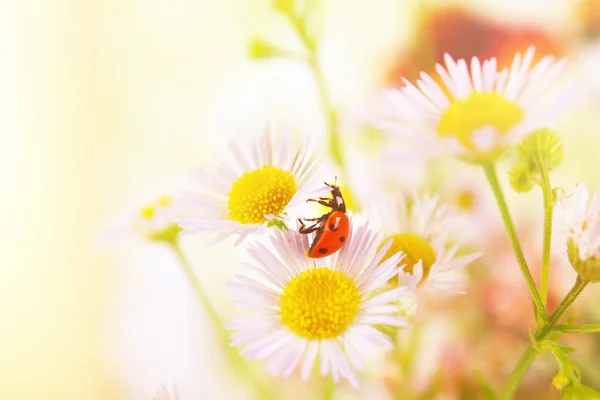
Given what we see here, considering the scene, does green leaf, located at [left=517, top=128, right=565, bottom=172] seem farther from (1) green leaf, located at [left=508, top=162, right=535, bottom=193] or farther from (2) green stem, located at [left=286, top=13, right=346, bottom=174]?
(2) green stem, located at [left=286, top=13, right=346, bottom=174]

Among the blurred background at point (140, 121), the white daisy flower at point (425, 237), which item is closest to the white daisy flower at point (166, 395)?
the white daisy flower at point (425, 237)

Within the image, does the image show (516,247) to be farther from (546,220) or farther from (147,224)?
(147,224)

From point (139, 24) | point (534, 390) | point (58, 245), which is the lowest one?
point (534, 390)

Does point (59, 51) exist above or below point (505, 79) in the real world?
above

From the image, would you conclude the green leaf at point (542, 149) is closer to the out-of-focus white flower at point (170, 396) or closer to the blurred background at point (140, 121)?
the out-of-focus white flower at point (170, 396)

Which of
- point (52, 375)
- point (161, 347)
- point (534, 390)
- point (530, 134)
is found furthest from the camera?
point (52, 375)

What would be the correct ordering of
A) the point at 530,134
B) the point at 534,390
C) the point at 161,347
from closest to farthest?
1. the point at 530,134
2. the point at 534,390
3. the point at 161,347

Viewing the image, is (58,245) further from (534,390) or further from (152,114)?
(534,390)

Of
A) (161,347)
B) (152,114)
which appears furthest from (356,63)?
(161,347)

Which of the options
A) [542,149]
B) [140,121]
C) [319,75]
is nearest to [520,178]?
[542,149]

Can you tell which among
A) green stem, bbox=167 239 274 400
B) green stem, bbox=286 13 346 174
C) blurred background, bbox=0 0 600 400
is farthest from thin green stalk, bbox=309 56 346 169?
blurred background, bbox=0 0 600 400
